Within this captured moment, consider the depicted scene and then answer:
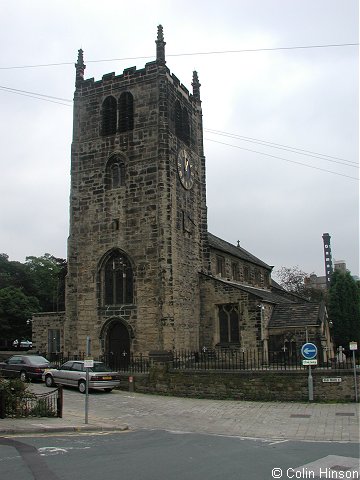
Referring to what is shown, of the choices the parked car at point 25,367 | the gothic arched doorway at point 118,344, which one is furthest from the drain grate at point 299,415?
the parked car at point 25,367

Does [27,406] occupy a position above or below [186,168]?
below

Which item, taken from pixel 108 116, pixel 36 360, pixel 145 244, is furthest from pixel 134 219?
pixel 36 360

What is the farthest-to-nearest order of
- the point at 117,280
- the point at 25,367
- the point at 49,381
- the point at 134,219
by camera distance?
the point at 117,280, the point at 134,219, the point at 25,367, the point at 49,381

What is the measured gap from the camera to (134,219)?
29344 millimetres

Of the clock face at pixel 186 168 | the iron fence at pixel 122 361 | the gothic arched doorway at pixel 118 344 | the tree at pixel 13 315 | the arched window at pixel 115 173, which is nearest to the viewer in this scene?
the iron fence at pixel 122 361

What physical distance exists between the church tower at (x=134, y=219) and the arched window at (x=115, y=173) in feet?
0.21

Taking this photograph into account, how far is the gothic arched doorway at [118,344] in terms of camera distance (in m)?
28.1

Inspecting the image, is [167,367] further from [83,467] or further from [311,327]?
[83,467]

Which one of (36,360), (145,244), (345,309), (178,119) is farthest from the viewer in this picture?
(345,309)

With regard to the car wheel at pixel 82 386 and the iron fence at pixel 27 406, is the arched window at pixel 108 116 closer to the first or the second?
the car wheel at pixel 82 386

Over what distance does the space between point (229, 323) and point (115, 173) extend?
11187mm

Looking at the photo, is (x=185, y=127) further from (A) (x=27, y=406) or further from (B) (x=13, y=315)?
(B) (x=13, y=315)

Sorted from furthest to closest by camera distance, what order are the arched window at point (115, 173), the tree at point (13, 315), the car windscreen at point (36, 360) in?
the tree at point (13, 315), the arched window at point (115, 173), the car windscreen at point (36, 360)

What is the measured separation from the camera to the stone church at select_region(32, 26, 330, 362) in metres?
28.3
